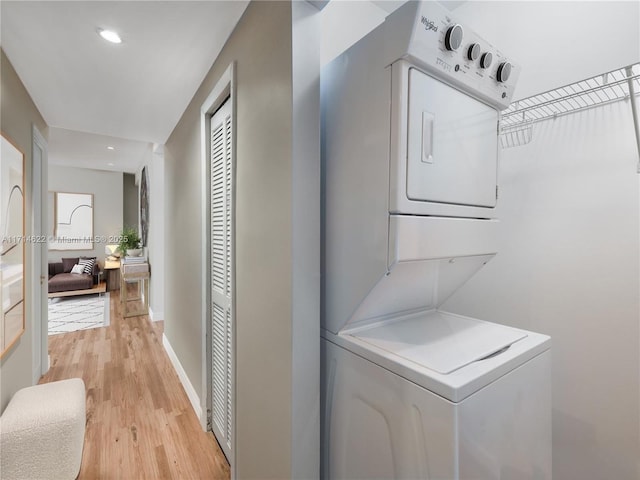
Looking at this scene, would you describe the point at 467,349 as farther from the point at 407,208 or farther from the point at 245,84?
the point at 245,84

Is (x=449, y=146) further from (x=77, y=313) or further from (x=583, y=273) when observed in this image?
(x=77, y=313)

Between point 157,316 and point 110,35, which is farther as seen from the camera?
point 157,316

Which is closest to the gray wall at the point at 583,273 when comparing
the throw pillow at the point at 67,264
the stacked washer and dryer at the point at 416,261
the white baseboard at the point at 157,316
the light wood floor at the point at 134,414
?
the stacked washer and dryer at the point at 416,261

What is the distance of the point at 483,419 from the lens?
76cm

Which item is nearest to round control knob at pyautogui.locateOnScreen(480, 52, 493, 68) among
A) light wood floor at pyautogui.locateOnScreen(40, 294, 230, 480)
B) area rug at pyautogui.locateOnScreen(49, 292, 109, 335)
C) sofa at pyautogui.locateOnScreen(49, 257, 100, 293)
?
light wood floor at pyautogui.locateOnScreen(40, 294, 230, 480)

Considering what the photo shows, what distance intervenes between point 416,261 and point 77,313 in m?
5.61

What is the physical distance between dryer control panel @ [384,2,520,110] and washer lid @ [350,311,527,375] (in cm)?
82

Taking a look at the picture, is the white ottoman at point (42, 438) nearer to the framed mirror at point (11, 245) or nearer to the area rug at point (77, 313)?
the framed mirror at point (11, 245)

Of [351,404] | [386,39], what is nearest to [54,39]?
[386,39]

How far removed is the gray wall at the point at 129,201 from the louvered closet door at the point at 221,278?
19.6ft

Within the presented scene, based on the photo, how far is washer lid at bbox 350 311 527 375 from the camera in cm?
84

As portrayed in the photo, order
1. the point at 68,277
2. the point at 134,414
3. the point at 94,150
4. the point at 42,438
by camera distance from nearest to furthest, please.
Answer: the point at 42,438, the point at 134,414, the point at 94,150, the point at 68,277

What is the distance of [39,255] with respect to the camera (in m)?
2.59

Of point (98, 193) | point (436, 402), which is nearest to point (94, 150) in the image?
point (98, 193)
